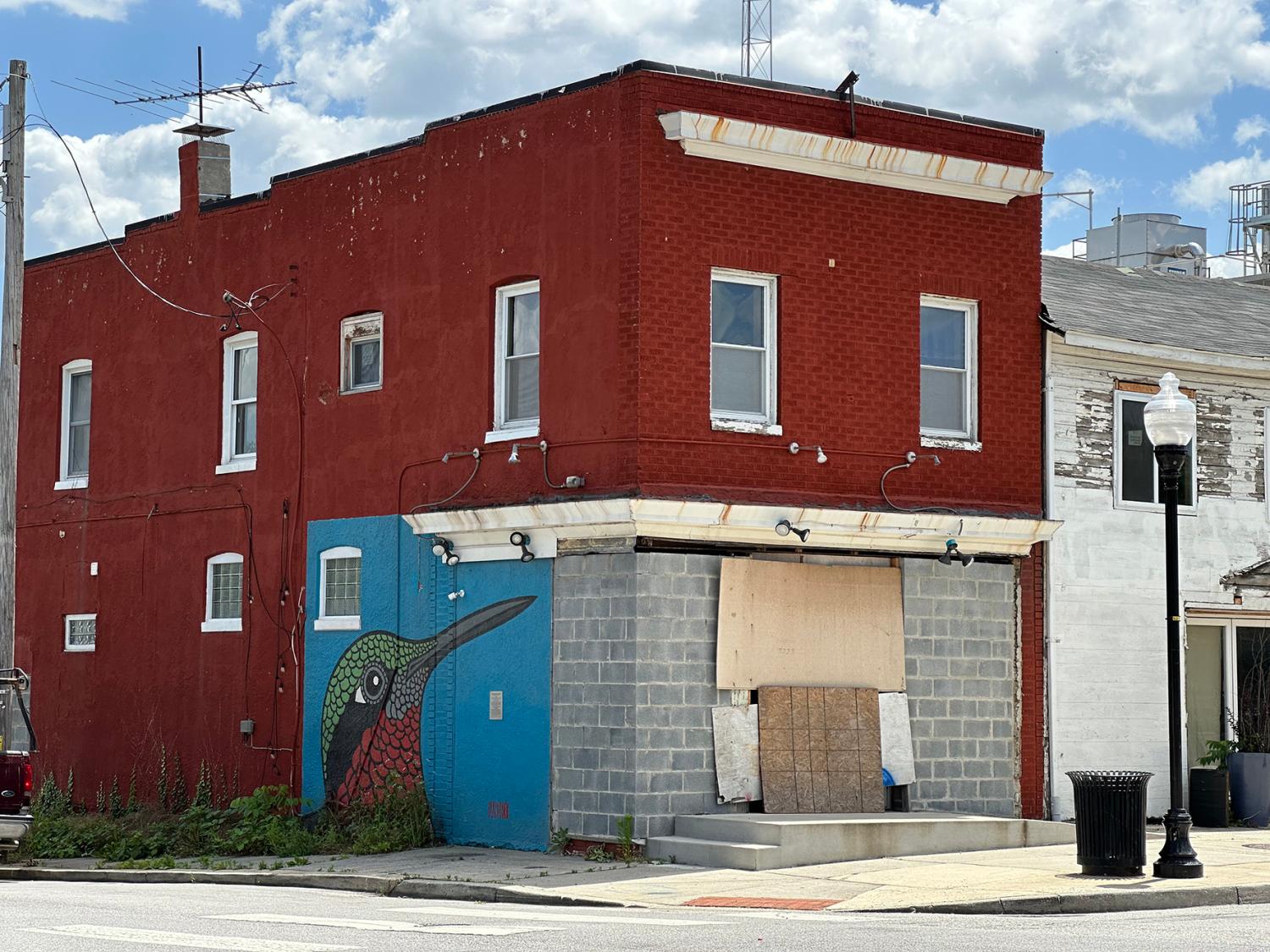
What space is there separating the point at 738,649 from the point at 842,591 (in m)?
1.48

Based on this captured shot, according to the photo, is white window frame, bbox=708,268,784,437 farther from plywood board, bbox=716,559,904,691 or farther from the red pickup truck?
the red pickup truck

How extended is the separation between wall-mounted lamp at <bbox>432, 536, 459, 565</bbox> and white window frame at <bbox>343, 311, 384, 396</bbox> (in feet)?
8.21

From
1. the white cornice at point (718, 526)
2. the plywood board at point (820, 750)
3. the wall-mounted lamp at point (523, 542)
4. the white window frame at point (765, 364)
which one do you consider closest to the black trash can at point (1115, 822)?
the plywood board at point (820, 750)

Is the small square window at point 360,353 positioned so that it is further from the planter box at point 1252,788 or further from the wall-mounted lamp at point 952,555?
the planter box at point 1252,788

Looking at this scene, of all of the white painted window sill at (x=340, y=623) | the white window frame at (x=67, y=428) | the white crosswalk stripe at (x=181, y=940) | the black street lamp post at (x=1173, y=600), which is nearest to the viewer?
the white crosswalk stripe at (x=181, y=940)

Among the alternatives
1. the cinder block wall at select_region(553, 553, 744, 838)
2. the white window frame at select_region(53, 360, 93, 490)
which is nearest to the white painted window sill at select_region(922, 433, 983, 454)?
the cinder block wall at select_region(553, 553, 744, 838)

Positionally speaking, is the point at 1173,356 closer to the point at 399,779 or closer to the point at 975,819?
the point at 975,819

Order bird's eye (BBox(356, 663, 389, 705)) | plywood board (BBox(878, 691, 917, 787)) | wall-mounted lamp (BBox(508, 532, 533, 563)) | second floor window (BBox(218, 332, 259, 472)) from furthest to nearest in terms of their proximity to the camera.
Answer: second floor window (BBox(218, 332, 259, 472)), bird's eye (BBox(356, 663, 389, 705)), plywood board (BBox(878, 691, 917, 787)), wall-mounted lamp (BBox(508, 532, 533, 563))

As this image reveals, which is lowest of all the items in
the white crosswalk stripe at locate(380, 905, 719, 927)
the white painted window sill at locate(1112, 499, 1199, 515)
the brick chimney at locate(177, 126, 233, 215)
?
the white crosswalk stripe at locate(380, 905, 719, 927)

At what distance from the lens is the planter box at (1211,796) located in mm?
21281

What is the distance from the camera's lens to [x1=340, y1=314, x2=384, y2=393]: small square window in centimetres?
2167

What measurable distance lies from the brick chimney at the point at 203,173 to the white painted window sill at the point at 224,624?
5.41 meters

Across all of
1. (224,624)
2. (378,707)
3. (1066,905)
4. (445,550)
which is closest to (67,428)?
(224,624)

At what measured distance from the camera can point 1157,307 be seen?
24.1 metres
